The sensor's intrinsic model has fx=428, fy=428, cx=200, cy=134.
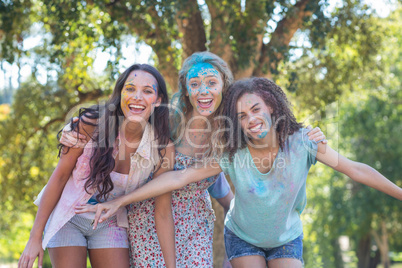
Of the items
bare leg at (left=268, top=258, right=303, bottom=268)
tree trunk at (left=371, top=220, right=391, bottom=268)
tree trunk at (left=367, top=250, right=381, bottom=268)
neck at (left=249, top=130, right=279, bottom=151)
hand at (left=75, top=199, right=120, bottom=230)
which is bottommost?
tree trunk at (left=367, top=250, right=381, bottom=268)

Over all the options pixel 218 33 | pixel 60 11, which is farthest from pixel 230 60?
pixel 60 11

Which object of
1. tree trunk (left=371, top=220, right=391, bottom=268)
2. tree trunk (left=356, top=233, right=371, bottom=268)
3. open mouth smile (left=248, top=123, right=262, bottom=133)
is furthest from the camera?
tree trunk (left=356, top=233, right=371, bottom=268)

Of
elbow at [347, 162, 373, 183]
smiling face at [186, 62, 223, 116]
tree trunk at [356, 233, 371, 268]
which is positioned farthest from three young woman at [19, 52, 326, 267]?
tree trunk at [356, 233, 371, 268]

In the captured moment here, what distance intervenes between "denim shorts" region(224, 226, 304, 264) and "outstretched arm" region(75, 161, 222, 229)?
21.6 inches

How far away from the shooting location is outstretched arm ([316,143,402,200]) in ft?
9.62

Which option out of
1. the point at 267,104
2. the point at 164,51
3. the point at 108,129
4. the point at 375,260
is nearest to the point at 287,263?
the point at 267,104

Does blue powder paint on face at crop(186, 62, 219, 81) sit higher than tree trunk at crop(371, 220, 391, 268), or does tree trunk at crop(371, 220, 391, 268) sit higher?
blue powder paint on face at crop(186, 62, 219, 81)

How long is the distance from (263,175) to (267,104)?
1.80ft

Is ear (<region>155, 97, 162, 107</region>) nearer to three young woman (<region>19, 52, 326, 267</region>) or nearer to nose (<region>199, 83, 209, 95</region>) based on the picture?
three young woman (<region>19, 52, 326, 267</region>)

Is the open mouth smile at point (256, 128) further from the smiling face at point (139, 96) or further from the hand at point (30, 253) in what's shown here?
the hand at point (30, 253)

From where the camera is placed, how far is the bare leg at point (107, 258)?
321 cm

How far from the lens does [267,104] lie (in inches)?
128

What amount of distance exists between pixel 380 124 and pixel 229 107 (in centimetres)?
1309

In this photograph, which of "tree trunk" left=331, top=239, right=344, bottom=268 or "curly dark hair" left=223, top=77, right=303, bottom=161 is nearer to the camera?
"curly dark hair" left=223, top=77, right=303, bottom=161
